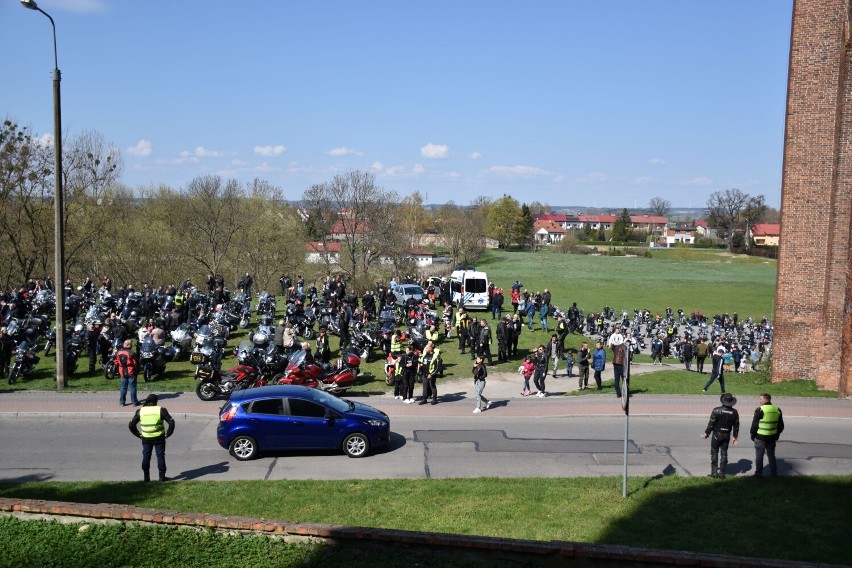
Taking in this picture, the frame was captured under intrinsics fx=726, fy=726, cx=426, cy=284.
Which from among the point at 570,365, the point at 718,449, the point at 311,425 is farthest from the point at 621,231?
the point at 311,425

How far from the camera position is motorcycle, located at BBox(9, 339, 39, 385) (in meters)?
19.9

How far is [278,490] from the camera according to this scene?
464 inches

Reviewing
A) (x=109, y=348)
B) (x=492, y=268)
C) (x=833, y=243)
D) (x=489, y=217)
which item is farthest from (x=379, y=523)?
(x=489, y=217)

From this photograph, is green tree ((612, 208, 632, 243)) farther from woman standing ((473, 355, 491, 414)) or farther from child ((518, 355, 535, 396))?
woman standing ((473, 355, 491, 414))

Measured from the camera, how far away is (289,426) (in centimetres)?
1398

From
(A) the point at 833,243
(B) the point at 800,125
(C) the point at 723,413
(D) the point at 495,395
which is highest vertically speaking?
(B) the point at 800,125

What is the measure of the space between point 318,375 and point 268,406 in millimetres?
4642

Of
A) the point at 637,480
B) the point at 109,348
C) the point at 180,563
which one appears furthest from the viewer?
the point at 109,348

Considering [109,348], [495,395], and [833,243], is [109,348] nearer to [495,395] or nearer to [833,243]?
[495,395]

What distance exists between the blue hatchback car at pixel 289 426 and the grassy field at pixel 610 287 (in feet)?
19.4

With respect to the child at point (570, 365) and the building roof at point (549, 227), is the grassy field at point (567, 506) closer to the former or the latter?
the child at point (570, 365)

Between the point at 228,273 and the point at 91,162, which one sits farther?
the point at 228,273

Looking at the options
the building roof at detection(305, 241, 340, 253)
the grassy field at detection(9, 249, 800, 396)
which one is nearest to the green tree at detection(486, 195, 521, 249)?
the grassy field at detection(9, 249, 800, 396)

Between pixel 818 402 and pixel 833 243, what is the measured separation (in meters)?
5.31
